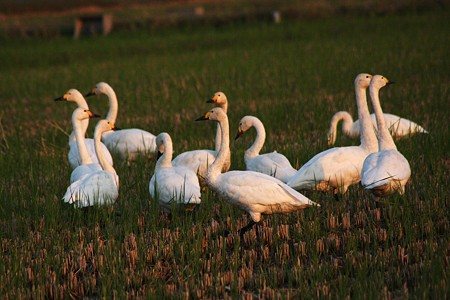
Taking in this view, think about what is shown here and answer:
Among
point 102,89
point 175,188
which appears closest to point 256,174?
point 175,188

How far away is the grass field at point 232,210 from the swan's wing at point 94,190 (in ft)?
0.49

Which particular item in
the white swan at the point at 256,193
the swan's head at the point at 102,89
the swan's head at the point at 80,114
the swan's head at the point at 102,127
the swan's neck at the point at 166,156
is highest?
the swan's head at the point at 102,89

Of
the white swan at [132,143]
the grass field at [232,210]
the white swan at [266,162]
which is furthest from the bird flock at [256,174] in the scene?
the white swan at [132,143]

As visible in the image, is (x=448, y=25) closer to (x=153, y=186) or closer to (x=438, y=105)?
(x=438, y=105)

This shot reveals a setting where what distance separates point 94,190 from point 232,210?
1357 millimetres

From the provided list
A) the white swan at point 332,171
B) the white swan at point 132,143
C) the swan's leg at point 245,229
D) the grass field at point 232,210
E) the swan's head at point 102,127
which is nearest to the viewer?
the grass field at point 232,210

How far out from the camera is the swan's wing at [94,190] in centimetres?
705

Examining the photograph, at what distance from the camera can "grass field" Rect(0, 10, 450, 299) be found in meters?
5.38

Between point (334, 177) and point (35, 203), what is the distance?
298 centimetres

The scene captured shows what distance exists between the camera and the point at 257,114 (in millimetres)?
13055

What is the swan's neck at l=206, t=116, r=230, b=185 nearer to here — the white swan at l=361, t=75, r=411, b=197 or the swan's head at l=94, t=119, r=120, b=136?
the white swan at l=361, t=75, r=411, b=197

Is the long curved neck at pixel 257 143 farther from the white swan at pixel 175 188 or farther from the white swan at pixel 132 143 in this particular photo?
the white swan at pixel 132 143

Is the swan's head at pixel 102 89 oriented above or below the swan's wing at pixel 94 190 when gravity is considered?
above

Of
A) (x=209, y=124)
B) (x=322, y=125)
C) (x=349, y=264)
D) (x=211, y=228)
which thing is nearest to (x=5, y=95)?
(x=209, y=124)
